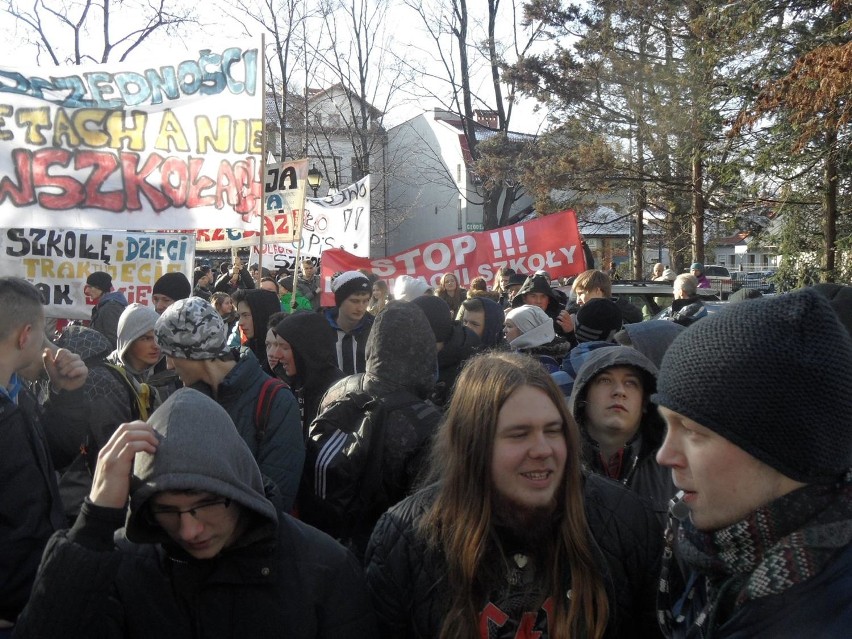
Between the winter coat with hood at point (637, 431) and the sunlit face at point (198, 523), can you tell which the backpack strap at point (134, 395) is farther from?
the winter coat with hood at point (637, 431)

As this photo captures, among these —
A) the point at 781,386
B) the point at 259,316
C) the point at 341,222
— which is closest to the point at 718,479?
the point at 781,386

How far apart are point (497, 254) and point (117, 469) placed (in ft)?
31.6

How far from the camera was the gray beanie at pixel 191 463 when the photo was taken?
6.66 ft

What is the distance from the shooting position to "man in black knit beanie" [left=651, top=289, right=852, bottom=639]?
138 centimetres

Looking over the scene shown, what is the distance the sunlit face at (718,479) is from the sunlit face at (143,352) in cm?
318

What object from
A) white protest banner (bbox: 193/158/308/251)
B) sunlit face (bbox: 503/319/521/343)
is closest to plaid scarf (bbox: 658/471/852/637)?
sunlit face (bbox: 503/319/521/343)

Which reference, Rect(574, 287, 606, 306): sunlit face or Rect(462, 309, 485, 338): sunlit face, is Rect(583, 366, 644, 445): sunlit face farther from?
Rect(574, 287, 606, 306): sunlit face

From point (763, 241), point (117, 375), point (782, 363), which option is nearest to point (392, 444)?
point (117, 375)

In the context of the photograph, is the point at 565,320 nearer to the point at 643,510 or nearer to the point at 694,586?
the point at 643,510

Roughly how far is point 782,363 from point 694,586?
54 cm

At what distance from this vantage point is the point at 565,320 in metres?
6.63

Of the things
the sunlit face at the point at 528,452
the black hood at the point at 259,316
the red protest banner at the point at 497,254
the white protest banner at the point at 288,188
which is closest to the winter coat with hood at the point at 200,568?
the sunlit face at the point at 528,452

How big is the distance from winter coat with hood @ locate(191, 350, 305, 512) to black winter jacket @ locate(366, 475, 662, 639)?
1.10 m

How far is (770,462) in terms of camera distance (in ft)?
4.77
